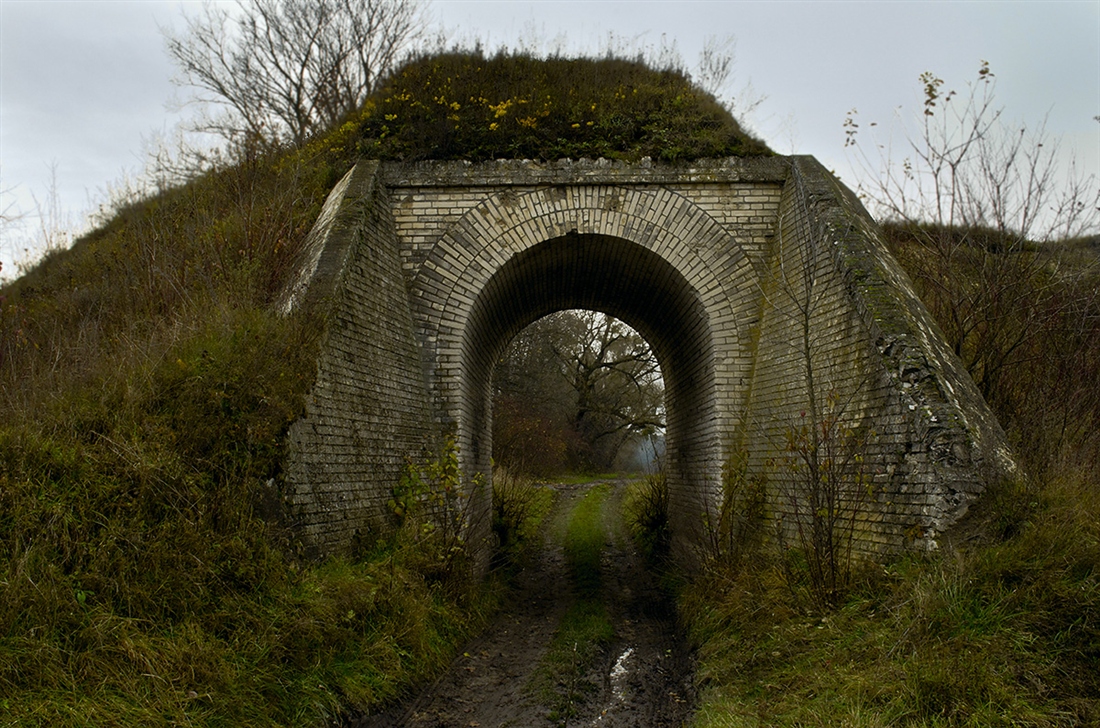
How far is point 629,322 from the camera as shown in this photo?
12672 millimetres

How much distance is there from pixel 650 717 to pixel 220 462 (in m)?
4.00

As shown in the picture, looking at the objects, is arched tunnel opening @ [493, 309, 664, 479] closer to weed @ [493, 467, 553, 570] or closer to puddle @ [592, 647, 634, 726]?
weed @ [493, 467, 553, 570]

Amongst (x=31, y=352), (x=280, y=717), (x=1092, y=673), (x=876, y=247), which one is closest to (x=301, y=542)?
(x=280, y=717)

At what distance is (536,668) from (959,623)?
3.78m

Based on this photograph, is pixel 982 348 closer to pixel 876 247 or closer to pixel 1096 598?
pixel 876 247

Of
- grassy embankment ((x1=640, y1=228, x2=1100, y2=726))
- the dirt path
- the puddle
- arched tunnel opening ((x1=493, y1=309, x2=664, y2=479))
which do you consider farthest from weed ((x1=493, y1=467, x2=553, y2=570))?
arched tunnel opening ((x1=493, y1=309, x2=664, y2=479))

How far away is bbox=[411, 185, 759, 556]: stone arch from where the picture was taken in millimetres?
8719

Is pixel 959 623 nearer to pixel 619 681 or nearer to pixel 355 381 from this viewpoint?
pixel 619 681

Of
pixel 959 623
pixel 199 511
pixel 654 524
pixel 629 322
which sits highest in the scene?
pixel 629 322

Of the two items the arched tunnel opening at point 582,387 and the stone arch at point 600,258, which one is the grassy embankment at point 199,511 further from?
the arched tunnel opening at point 582,387

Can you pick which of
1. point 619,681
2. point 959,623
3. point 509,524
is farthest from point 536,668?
point 509,524

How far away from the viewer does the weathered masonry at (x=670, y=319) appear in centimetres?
613

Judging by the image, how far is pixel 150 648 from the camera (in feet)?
13.2

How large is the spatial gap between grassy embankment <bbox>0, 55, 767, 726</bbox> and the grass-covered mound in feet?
0.16
